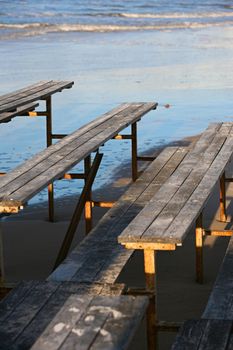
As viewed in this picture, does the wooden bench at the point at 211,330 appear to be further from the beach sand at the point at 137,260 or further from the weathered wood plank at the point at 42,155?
the weathered wood plank at the point at 42,155

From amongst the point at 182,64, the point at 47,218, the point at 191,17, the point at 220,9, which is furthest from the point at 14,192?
the point at 220,9

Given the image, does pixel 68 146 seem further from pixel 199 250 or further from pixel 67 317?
pixel 67 317

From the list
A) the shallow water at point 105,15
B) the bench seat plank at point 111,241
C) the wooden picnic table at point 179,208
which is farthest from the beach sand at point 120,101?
the shallow water at point 105,15

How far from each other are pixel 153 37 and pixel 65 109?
1309 cm

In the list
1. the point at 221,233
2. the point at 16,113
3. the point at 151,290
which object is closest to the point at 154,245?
the point at 151,290

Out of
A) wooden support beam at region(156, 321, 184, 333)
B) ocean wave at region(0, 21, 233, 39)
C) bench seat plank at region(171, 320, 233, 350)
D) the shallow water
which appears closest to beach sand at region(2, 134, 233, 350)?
wooden support beam at region(156, 321, 184, 333)

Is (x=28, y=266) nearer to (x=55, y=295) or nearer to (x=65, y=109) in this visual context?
(x=55, y=295)

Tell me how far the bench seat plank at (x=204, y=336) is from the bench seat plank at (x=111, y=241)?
949 millimetres

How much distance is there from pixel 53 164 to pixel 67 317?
2.06 metres

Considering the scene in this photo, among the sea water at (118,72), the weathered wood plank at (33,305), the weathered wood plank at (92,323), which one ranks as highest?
the weathered wood plank at (92,323)

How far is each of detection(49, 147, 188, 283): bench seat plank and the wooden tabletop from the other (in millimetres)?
1185

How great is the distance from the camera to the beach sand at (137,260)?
622 centimetres

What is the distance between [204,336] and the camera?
13.9ft

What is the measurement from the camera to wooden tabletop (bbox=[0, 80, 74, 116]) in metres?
7.86
